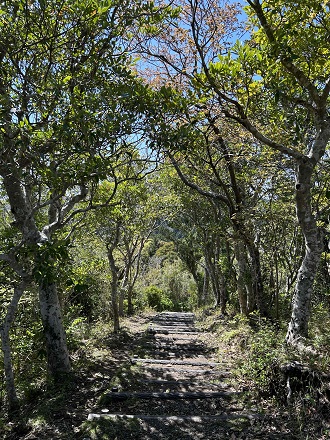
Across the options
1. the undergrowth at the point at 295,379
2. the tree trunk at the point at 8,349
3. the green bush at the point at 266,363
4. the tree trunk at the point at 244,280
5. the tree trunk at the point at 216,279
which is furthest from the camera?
the tree trunk at the point at 216,279

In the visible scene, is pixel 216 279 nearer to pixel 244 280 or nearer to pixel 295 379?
pixel 244 280

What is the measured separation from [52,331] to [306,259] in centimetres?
459

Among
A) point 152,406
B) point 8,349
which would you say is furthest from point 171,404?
point 8,349

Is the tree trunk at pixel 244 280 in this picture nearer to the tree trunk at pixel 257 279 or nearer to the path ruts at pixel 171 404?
the tree trunk at pixel 257 279

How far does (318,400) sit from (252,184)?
679 centimetres

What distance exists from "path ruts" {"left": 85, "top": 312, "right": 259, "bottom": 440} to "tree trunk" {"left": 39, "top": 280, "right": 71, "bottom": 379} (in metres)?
1.11

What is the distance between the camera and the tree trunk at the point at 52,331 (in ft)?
19.2

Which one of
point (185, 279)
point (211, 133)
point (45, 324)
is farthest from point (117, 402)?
point (185, 279)

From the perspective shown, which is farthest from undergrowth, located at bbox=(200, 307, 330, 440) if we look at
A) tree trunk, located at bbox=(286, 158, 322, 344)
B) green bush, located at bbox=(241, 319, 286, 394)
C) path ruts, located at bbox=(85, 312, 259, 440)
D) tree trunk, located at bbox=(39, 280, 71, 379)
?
tree trunk, located at bbox=(39, 280, 71, 379)

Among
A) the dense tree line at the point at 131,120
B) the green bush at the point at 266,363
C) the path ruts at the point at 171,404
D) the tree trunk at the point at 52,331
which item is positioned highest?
the dense tree line at the point at 131,120

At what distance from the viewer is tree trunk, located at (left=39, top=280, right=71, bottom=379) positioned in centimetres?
586

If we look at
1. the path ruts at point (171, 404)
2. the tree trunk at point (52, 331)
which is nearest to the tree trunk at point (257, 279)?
the path ruts at point (171, 404)

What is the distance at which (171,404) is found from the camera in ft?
16.0

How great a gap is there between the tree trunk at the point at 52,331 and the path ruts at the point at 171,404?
1111 mm
